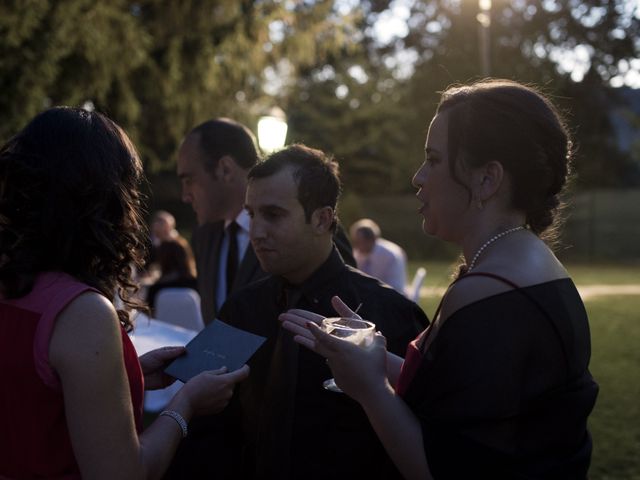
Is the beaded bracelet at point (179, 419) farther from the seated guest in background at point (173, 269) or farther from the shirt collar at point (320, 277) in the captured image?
the seated guest in background at point (173, 269)

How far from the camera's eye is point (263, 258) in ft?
10.0

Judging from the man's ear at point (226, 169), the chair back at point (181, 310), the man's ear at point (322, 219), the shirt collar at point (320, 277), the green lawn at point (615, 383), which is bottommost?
the green lawn at point (615, 383)

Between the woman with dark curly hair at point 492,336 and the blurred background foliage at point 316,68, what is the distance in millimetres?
381

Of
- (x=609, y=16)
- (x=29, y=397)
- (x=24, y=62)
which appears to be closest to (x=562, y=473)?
(x=29, y=397)

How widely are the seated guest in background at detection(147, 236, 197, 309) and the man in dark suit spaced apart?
3.63 meters

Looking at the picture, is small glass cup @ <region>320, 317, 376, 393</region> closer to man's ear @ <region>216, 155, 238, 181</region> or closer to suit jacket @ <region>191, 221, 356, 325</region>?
suit jacket @ <region>191, 221, 356, 325</region>

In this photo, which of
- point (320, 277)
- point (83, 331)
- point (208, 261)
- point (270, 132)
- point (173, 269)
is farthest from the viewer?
point (270, 132)

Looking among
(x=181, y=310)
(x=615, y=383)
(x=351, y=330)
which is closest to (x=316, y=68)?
(x=615, y=383)

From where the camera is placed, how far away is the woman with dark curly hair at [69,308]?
5.61ft

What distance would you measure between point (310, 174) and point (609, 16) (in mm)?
37334

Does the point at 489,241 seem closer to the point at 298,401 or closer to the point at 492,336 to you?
the point at 492,336

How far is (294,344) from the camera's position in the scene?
9.08 ft

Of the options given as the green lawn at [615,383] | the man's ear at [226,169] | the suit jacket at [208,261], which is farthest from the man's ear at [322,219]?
the man's ear at [226,169]

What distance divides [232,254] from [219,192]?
384 mm
